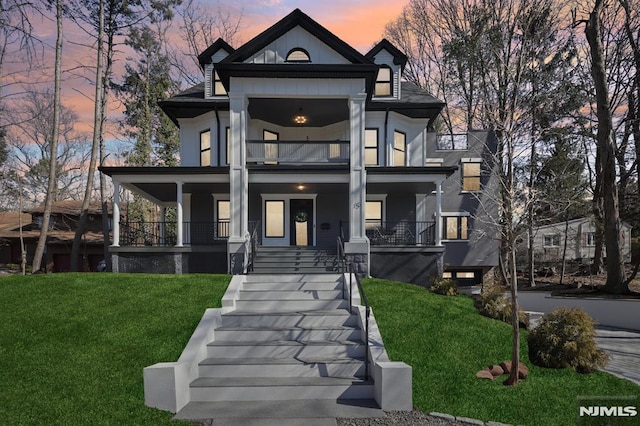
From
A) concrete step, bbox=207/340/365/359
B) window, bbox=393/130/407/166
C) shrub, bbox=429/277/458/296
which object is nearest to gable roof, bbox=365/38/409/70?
window, bbox=393/130/407/166

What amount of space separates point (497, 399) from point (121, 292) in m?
9.79

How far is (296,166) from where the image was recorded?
48.8ft

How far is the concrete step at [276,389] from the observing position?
6.62m

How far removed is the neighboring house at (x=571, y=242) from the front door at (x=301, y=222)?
857 inches

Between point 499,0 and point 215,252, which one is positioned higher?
point 499,0

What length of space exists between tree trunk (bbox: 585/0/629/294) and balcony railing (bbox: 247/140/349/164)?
11.4m

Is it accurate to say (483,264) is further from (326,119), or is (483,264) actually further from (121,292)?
(121,292)

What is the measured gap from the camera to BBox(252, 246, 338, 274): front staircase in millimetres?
13406

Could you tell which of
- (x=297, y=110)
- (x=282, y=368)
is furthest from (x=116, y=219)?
(x=282, y=368)

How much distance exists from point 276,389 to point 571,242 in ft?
112

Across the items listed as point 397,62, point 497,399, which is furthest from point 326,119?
point 497,399

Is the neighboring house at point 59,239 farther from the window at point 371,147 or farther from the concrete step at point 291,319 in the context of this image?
the concrete step at point 291,319

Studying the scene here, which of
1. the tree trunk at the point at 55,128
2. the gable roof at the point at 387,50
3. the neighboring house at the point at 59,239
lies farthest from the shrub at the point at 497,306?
the neighboring house at the point at 59,239

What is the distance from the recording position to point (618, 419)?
6.11m
